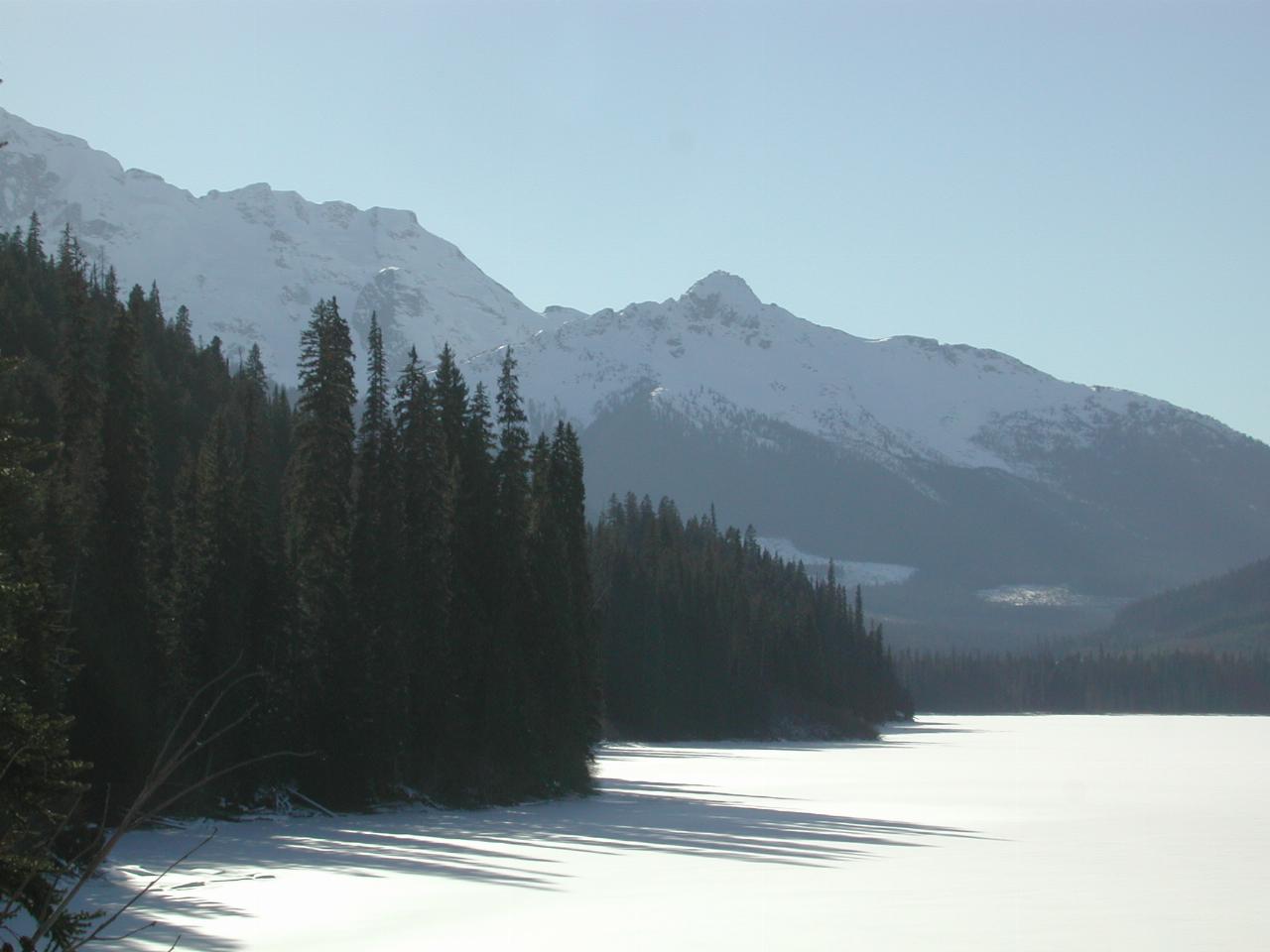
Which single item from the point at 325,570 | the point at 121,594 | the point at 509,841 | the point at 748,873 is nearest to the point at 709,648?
the point at 325,570

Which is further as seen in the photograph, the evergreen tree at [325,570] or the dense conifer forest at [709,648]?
the dense conifer forest at [709,648]

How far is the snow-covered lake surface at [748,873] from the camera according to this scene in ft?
83.5

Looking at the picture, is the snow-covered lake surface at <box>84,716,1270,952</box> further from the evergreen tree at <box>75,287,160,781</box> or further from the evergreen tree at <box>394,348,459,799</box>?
the evergreen tree at <box>394,348,459,799</box>

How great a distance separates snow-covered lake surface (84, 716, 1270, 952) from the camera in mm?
25438

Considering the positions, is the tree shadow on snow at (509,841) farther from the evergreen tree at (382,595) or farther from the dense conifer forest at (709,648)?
the dense conifer forest at (709,648)

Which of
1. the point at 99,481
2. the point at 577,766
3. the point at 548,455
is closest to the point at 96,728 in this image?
the point at 99,481

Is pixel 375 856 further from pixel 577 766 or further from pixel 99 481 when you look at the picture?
pixel 577 766

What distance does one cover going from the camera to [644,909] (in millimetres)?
28188

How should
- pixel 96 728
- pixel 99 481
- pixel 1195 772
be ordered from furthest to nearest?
pixel 1195 772
pixel 99 481
pixel 96 728

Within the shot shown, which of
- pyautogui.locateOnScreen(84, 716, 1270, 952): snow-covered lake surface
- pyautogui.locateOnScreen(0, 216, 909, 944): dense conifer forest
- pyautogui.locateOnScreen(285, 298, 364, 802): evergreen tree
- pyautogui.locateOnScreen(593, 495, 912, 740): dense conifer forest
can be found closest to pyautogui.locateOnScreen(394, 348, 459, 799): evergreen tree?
pyautogui.locateOnScreen(0, 216, 909, 944): dense conifer forest

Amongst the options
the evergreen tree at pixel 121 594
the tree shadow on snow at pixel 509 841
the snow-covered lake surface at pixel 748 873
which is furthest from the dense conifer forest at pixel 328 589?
the snow-covered lake surface at pixel 748 873

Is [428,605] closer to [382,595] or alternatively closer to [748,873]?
[382,595]

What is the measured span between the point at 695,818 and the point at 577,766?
12820 millimetres

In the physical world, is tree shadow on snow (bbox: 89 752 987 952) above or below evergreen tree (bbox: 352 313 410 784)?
below
